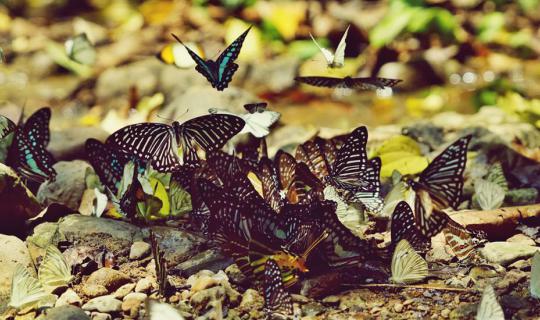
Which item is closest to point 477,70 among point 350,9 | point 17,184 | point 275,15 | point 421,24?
point 421,24

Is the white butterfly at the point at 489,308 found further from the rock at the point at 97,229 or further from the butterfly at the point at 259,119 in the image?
the rock at the point at 97,229

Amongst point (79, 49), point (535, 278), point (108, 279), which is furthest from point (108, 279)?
point (79, 49)

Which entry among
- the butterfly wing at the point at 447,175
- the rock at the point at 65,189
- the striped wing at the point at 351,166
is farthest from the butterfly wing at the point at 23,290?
the butterfly wing at the point at 447,175

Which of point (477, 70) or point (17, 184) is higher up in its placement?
point (477, 70)

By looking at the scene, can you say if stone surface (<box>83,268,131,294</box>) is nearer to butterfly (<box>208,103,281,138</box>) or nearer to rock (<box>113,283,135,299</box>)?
rock (<box>113,283,135,299</box>)

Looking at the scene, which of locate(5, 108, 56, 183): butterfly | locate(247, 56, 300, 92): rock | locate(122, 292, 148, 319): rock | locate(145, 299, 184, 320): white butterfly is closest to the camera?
locate(145, 299, 184, 320): white butterfly

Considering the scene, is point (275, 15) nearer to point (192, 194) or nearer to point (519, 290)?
point (192, 194)

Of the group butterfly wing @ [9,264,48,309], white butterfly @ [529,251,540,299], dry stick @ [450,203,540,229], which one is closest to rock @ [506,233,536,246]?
dry stick @ [450,203,540,229]

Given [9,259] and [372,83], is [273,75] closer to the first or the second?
[372,83]
